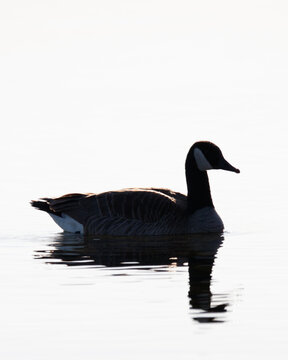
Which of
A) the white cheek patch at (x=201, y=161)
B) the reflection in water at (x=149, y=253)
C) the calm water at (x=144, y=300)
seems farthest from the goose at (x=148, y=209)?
the calm water at (x=144, y=300)

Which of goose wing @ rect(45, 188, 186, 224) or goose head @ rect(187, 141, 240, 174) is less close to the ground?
goose head @ rect(187, 141, 240, 174)

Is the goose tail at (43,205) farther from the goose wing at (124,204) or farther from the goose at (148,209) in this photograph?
the goose wing at (124,204)

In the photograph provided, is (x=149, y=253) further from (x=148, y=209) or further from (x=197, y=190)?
(x=197, y=190)

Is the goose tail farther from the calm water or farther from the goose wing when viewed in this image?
the calm water

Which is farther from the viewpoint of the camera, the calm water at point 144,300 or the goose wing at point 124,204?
the goose wing at point 124,204

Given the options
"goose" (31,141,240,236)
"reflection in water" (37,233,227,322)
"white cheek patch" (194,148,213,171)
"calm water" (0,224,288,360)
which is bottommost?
"calm water" (0,224,288,360)

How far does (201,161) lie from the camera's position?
74.1ft

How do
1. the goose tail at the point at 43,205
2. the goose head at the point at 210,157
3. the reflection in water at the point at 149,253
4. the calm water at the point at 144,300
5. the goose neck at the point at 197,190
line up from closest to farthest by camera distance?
the calm water at the point at 144,300, the reflection in water at the point at 149,253, the goose neck at the point at 197,190, the goose head at the point at 210,157, the goose tail at the point at 43,205

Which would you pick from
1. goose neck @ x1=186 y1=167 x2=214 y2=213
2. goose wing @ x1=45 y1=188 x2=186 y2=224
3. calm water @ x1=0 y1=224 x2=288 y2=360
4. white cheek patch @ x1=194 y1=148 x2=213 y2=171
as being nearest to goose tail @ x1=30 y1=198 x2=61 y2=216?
goose wing @ x1=45 y1=188 x2=186 y2=224

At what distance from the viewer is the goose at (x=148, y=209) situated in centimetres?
2128

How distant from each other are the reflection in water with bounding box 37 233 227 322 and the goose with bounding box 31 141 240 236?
28 centimetres

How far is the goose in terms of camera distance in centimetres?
2128

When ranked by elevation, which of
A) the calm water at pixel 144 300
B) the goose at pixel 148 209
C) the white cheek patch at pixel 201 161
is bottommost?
the calm water at pixel 144 300

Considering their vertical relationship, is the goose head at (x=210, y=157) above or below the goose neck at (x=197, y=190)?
above
